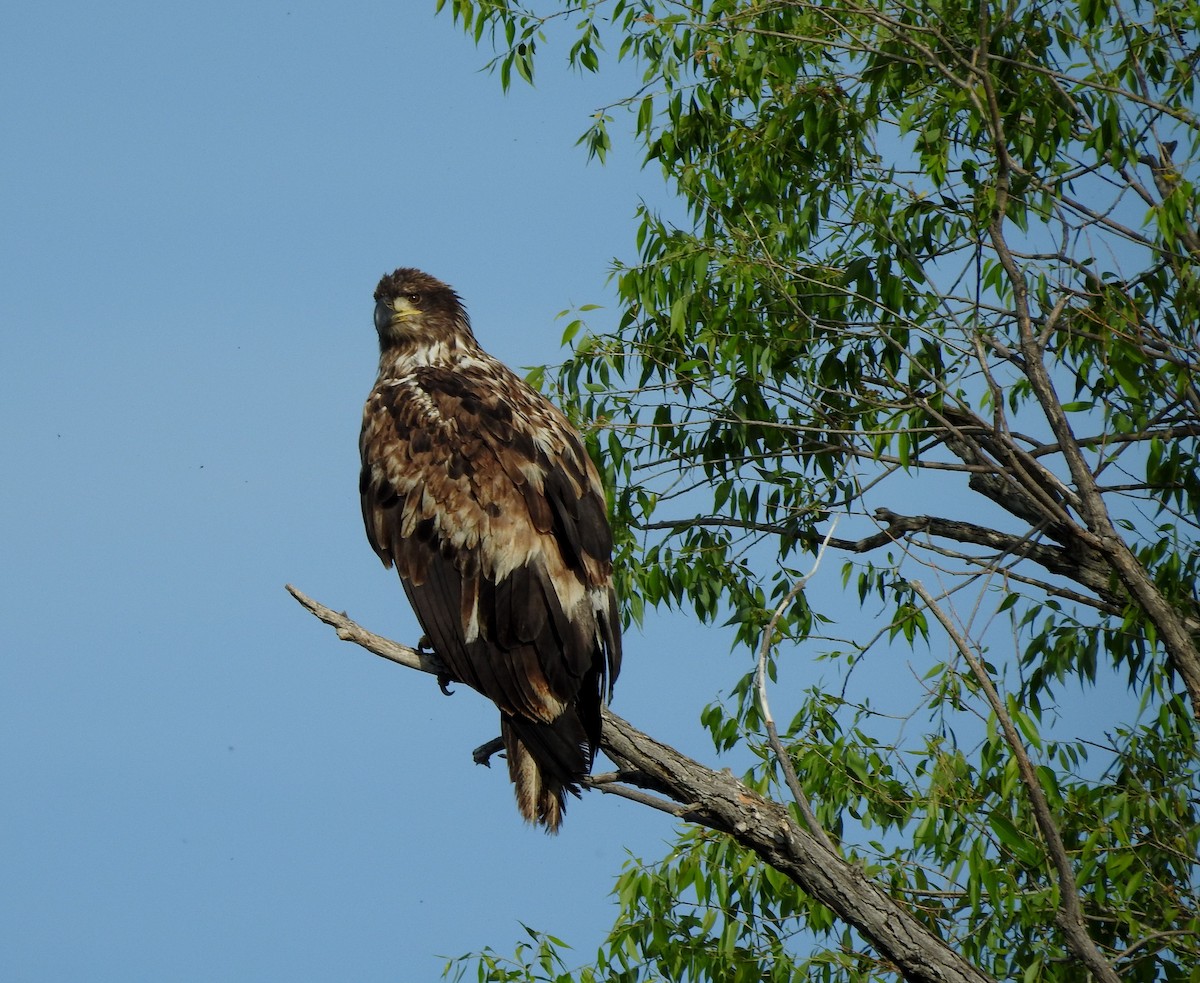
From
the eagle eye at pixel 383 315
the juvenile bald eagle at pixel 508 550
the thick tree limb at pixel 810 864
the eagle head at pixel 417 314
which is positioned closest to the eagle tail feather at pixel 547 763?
the juvenile bald eagle at pixel 508 550

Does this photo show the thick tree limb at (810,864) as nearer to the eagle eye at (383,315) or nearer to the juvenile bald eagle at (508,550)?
the juvenile bald eagle at (508,550)

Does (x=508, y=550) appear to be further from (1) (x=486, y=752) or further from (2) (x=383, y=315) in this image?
(2) (x=383, y=315)

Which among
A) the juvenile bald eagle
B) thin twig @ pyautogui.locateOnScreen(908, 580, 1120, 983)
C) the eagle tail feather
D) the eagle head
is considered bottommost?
thin twig @ pyautogui.locateOnScreen(908, 580, 1120, 983)

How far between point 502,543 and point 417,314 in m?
1.85

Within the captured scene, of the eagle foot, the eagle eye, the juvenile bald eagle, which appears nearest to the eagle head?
the eagle eye

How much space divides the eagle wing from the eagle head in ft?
2.42

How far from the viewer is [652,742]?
4.54m

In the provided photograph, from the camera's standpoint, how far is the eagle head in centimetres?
648

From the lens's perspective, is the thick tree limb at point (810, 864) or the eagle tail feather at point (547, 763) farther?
the eagle tail feather at point (547, 763)

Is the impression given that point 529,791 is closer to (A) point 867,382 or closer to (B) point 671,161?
(A) point 867,382

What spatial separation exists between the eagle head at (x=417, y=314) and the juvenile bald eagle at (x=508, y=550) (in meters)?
0.60

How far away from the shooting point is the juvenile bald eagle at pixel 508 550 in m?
4.74

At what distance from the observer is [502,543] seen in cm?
506

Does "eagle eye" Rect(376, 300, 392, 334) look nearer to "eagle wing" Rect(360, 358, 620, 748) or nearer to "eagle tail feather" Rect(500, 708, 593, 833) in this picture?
"eagle wing" Rect(360, 358, 620, 748)
